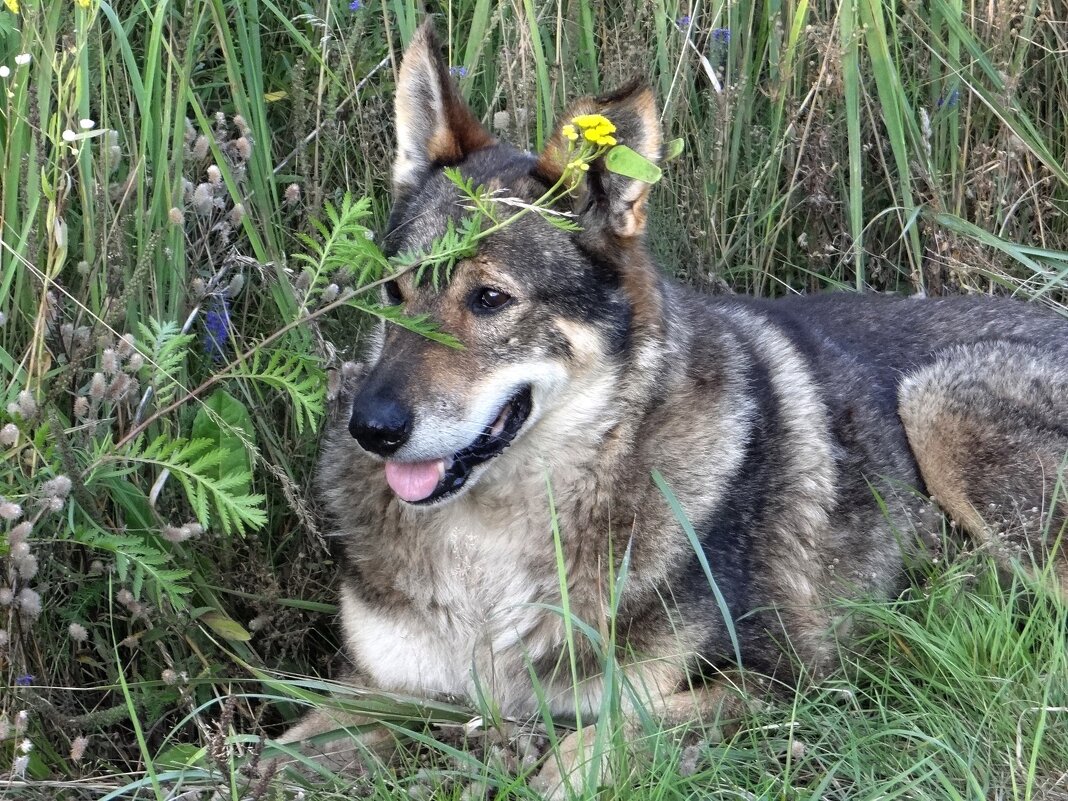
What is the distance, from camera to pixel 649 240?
444 centimetres

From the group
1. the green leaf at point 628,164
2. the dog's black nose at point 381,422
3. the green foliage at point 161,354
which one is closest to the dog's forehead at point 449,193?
the green leaf at point 628,164

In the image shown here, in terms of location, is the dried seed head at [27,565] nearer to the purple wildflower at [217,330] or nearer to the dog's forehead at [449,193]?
the purple wildflower at [217,330]

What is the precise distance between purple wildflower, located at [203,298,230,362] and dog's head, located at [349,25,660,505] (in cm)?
66

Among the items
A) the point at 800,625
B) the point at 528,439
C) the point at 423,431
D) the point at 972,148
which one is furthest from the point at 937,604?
the point at 972,148

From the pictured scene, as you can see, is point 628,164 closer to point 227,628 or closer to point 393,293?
point 393,293

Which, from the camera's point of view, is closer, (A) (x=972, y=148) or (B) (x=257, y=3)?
(B) (x=257, y=3)

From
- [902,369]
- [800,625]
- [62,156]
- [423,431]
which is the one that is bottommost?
[800,625]

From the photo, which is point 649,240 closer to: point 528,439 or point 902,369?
point 902,369

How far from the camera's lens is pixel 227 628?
10.7 feet

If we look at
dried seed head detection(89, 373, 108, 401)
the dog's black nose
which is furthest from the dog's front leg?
dried seed head detection(89, 373, 108, 401)

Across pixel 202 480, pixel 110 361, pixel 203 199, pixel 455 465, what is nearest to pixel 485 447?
pixel 455 465

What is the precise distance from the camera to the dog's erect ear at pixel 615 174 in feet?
9.59

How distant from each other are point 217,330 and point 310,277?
0.43 m

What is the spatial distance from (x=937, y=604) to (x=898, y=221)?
2.01 metres
